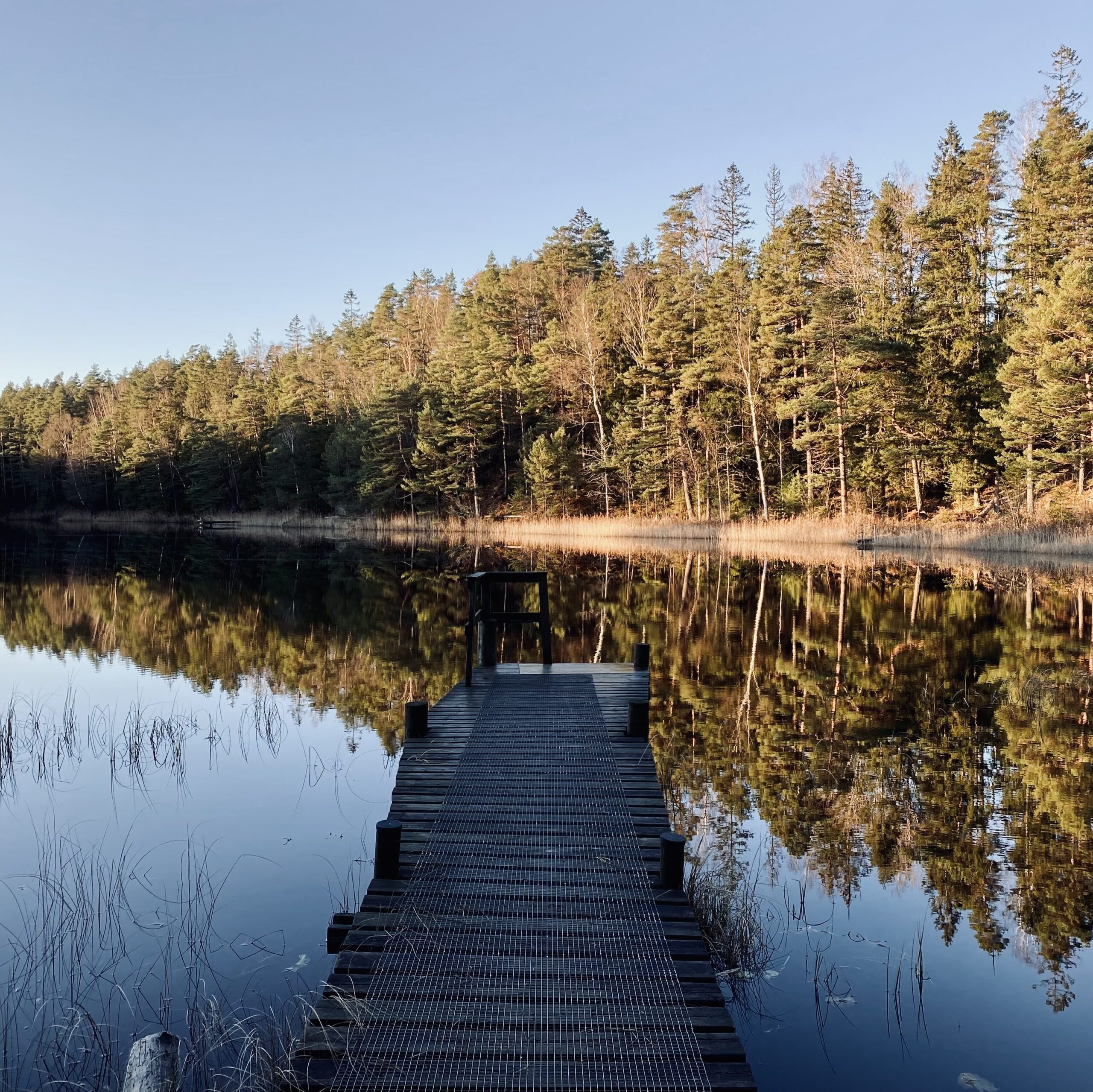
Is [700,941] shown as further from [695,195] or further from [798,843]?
[695,195]

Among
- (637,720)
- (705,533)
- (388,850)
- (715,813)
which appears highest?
(705,533)

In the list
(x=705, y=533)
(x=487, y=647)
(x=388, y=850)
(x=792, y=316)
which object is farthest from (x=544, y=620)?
(x=792, y=316)

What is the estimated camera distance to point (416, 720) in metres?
7.38

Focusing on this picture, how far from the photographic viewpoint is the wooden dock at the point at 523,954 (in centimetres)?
316

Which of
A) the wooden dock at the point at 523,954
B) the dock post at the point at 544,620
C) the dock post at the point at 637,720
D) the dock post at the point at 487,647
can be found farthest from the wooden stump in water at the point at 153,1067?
the dock post at the point at 487,647

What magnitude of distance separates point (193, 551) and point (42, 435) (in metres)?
42.2

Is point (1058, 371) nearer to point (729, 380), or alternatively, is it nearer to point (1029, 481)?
point (1029, 481)

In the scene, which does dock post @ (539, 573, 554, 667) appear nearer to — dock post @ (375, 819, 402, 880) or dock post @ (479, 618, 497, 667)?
dock post @ (479, 618, 497, 667)

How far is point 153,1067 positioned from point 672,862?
2.62m

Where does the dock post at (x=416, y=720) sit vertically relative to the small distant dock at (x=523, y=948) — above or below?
above

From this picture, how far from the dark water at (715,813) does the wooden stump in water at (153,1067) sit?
2.65 feet

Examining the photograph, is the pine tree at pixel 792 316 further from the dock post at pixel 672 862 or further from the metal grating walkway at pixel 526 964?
the dock post at pixel 672 862

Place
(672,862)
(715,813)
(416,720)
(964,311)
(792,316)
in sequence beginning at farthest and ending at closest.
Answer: (792,316), (964,311), (416,720), (715,813), (672,862)

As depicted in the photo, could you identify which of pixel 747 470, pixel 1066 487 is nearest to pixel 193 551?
pixel 747 470
